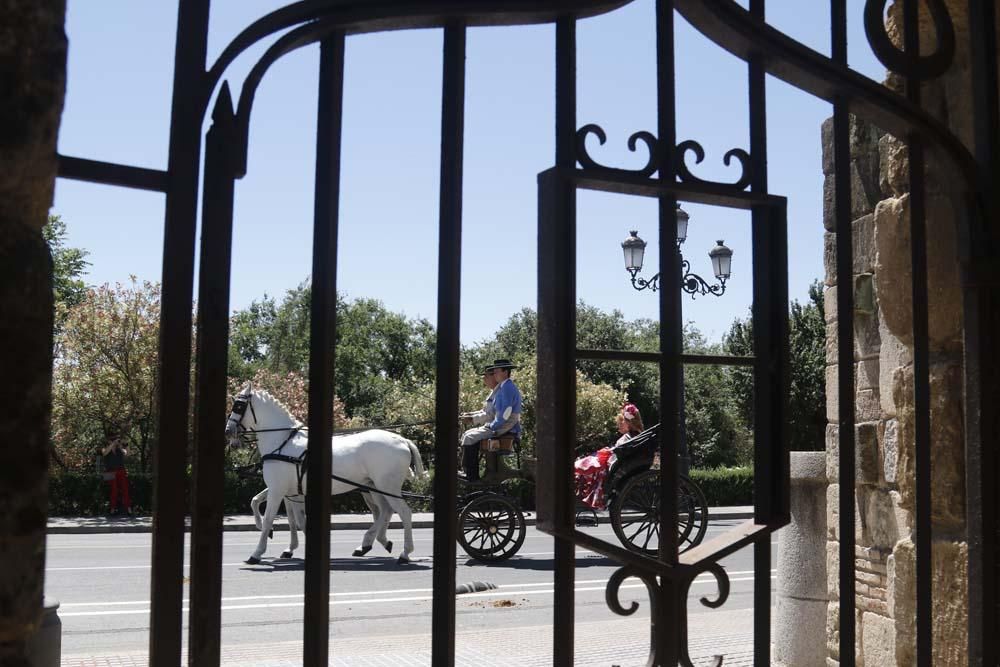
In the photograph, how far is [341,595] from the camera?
8461mm

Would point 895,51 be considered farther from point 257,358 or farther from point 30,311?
point 257,358

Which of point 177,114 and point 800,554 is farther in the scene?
point 800,554

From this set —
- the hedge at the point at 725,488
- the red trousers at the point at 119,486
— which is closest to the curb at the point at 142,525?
the red trousers at the point at 119,486

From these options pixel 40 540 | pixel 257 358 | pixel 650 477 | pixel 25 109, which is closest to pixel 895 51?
pixel 25 109

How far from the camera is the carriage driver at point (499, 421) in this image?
33.4 feet

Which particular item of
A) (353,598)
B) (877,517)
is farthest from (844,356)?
(353,598)

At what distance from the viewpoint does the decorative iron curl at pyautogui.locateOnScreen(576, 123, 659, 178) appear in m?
1.63

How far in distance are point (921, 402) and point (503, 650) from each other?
4501 millimetres

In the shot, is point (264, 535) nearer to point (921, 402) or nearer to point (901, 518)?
point (901, 518)

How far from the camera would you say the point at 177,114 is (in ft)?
4.43

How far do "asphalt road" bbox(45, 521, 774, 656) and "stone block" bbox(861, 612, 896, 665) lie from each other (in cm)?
316

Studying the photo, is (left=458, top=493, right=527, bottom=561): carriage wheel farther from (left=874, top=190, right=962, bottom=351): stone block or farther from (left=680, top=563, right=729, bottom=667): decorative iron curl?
(left=680, top=563, right=729, bottom=667): decorative iron curl

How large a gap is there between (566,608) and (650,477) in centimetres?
931

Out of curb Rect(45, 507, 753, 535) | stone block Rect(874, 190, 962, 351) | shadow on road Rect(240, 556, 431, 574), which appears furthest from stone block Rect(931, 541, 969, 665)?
curb Rect(45, 507, 753, 535)
